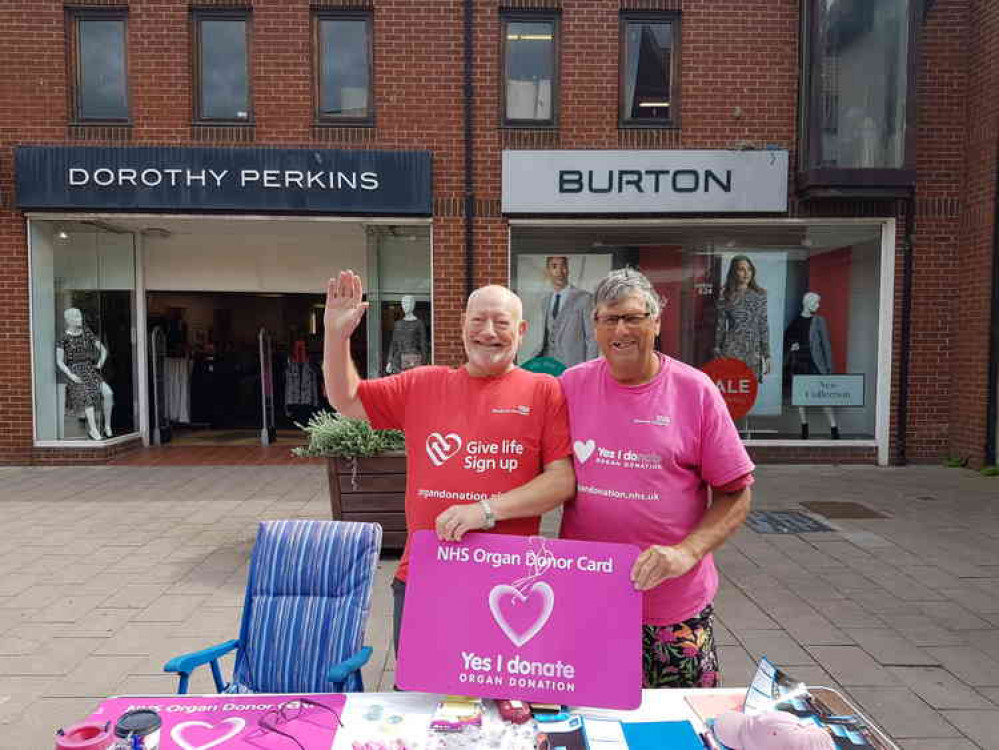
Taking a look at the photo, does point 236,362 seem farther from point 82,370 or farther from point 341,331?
point 341,331

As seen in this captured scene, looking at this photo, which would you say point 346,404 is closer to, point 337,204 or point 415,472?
point 415,472

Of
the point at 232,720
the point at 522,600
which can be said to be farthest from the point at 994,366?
the point at 232,720

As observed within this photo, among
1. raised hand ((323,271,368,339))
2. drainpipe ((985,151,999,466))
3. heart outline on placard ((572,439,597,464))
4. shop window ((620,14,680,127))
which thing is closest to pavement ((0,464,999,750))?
drainpipe ((985,151,999,466))

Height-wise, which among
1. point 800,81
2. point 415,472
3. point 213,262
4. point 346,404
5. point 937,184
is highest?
point 800,81

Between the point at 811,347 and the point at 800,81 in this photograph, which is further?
the point at 811,347

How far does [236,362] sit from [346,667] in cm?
1136

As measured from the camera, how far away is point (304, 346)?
40.5 ft

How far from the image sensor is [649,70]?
9125mm

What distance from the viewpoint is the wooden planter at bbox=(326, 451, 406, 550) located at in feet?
18.1

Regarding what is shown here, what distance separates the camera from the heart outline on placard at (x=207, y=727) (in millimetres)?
1828

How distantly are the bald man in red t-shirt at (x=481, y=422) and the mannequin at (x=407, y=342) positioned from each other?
740 cm

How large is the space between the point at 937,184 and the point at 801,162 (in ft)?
6.14

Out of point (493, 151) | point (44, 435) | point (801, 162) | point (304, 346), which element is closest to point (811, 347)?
point (801, 162)

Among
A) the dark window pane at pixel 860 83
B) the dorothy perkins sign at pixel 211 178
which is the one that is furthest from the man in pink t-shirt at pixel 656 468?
the dark window pane at pixel 860 83
